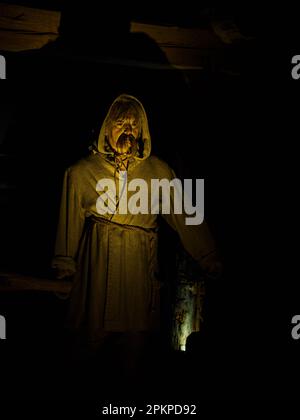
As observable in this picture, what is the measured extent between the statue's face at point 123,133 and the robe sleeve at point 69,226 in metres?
0.53

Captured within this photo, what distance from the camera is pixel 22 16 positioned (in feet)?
20.5

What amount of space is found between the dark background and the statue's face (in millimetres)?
348

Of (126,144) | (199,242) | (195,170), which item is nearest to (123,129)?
A: (126,144)

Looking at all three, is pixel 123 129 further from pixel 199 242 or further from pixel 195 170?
pixel 199 242

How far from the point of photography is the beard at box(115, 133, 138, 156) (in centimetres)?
623

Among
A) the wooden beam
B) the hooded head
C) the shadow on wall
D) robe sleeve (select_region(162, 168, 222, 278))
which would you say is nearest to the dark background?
the shadow on wall

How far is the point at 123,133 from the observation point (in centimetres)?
628

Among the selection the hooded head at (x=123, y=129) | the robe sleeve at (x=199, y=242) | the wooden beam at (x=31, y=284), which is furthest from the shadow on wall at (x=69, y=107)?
the robe sleeve at (x=199, y=242)

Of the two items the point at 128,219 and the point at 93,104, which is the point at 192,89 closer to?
the point at 93,104

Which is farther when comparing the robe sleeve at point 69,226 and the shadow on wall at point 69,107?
the shadow on wall at point 69,107

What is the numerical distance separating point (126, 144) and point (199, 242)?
4.10 ft

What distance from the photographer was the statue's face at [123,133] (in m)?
6.23

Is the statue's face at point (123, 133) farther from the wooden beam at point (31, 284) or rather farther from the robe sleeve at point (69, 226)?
the wooden beam at point (31, 284)
